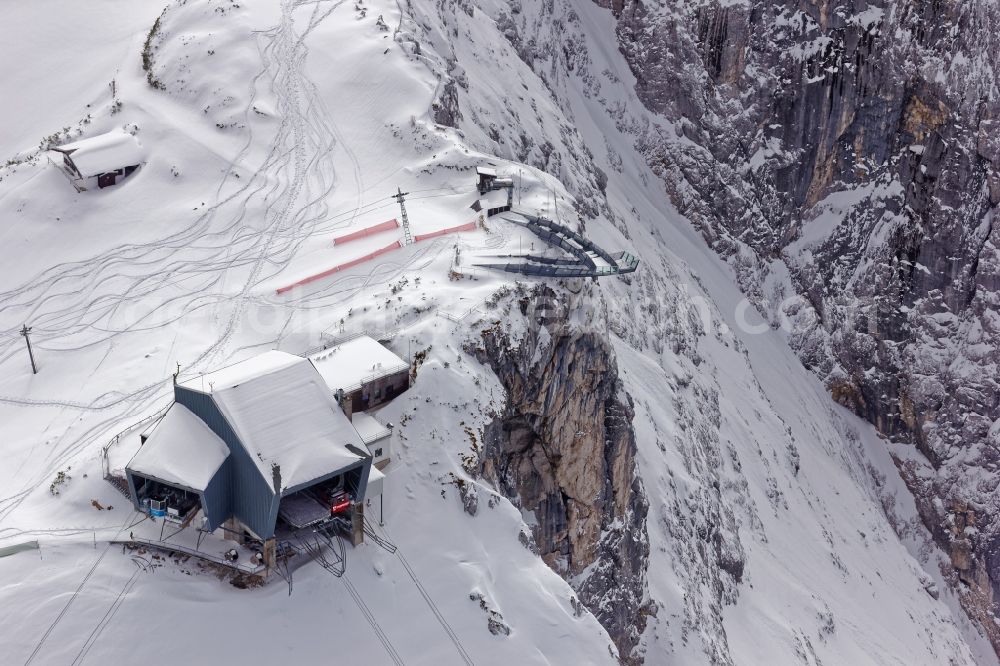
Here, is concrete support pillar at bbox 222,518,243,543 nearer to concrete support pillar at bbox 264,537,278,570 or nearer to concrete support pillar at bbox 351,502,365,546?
concrete support pillar at bbox 264,537,278,570

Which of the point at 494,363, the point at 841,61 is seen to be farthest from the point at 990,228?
the point at 494,363

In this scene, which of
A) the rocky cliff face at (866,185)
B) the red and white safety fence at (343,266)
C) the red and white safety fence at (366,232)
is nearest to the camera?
the red and white safety fence at (343,266)

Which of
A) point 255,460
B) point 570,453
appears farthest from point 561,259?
point 255,460

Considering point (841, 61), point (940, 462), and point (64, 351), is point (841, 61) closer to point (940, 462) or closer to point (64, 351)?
point (940, 462)

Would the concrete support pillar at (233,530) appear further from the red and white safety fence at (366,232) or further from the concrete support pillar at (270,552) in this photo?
the red and white safety fence at (366,232)

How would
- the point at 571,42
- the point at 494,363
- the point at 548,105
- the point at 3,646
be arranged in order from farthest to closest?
the point at 571,42, the point at 548,105, the point at 494,363, the point at 3,646

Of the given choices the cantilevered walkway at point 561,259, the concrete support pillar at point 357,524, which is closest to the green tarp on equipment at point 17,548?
the concrete support pillar at point 357,524

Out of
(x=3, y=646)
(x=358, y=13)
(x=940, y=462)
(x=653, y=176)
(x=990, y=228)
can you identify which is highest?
(x=358, y=13)

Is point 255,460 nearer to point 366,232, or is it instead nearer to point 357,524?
point 357,524
